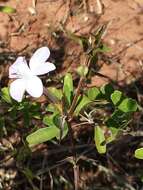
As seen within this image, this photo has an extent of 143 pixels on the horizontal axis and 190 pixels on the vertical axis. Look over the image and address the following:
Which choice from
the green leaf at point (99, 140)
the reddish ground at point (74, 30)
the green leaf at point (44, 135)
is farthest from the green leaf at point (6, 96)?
the reddish ground at point (74, 30)

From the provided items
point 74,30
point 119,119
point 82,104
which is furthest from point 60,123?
point 74,30

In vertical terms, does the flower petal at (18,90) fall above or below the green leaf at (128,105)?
above

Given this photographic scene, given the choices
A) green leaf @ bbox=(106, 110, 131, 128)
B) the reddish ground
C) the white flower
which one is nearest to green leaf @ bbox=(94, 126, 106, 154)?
green leaf @ bbox=(106, 110, 131, 128)

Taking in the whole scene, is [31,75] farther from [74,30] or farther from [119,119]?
[74,30]

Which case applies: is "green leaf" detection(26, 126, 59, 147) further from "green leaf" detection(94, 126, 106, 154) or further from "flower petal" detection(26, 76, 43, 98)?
"flower petal" detection(26, 76, 43, 98)

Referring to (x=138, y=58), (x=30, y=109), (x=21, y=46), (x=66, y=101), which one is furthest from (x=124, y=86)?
(x=66, y=101)

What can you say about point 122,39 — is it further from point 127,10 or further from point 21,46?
point 21,46

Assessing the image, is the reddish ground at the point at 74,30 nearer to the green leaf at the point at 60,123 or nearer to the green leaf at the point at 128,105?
the green leaf at the point at 128,105
